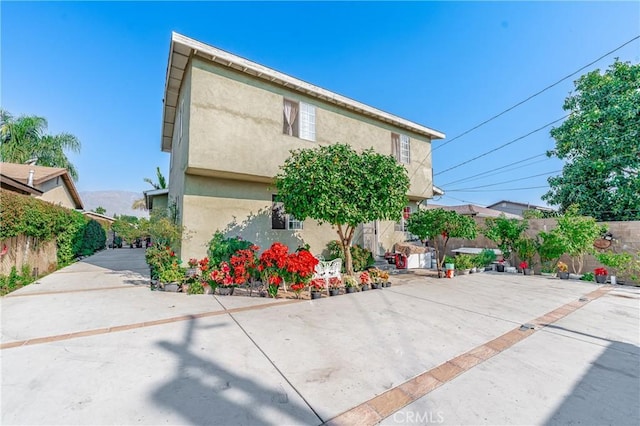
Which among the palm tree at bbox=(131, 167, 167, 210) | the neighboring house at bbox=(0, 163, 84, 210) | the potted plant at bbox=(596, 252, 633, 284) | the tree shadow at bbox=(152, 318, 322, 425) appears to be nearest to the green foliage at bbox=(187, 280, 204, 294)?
the tree shadow at bbox=(152, 318, 322, 425)

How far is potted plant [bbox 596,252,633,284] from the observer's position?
912 cm

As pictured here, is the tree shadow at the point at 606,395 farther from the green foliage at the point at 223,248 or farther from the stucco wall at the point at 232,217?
the stucco wall at the point at 232,217

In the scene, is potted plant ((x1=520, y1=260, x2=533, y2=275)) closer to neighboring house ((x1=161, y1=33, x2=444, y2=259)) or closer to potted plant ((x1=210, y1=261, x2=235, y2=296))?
neighboring house ((x1=161, y1=33, x2=444, y2=259))

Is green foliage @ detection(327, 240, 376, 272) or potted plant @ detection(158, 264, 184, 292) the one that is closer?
potted plant @ detection(158, 264, 184, 292)

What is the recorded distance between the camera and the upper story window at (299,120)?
9796mm

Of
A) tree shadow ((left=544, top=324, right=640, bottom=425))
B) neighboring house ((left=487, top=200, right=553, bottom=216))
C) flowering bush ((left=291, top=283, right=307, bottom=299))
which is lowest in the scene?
tree shadow ((left=544, top=324, right=640, bottom=425))

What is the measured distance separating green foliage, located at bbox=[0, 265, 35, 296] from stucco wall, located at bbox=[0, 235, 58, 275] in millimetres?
117

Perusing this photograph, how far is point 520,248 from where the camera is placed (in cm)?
1141

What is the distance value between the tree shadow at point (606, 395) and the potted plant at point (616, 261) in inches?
318

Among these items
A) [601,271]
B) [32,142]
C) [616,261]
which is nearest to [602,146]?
[616,261]

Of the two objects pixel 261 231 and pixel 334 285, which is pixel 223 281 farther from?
pixel 261 231

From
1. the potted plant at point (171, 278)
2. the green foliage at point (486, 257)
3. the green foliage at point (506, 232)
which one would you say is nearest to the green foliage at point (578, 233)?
the green foliage at point (506, 232)

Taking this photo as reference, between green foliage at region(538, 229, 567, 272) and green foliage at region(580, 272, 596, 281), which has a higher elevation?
green foliage at region(538, 229, 567, 272)

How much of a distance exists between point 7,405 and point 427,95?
19645 mm
